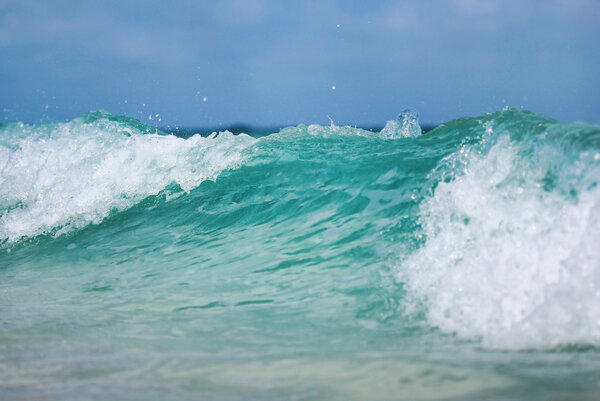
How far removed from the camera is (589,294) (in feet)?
9.41

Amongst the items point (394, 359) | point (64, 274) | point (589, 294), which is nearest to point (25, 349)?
point (394, 359)

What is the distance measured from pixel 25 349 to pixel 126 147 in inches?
198

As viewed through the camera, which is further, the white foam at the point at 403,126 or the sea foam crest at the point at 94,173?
the white foam at the point at 403,126

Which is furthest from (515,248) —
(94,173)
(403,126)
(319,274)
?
(94,173)

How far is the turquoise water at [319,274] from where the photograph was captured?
2.46 m

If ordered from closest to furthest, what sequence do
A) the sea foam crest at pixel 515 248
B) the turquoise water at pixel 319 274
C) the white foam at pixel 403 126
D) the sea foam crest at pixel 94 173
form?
the turquoise water at pixel 319 274, the sea foam crest at pixel 515 248, the sea foam crest at pixel 94 173, the white foam at pixel 403 126

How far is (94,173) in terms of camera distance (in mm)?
7418

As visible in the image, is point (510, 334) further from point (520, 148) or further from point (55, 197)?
point (55, 197)

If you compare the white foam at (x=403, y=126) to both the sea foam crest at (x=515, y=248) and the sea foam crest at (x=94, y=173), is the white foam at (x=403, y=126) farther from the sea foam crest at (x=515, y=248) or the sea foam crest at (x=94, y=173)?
the sea foam crest at (x=515, y=248)

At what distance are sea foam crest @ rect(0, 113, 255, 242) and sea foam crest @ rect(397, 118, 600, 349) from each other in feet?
12.8

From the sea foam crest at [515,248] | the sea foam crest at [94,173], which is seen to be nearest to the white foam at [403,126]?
the sea foam crest at [94,173]

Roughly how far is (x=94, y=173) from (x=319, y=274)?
4.20 m

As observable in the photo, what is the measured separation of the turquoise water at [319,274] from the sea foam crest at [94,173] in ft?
Answer: 0.11

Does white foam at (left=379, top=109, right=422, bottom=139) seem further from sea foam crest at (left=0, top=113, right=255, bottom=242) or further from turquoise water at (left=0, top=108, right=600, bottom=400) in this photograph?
sea foam crest at (left=0, top=113, right=255, bottom=242)
